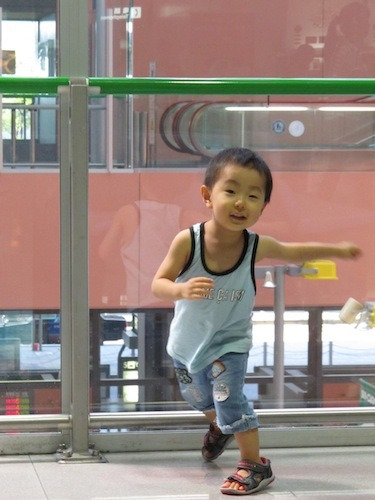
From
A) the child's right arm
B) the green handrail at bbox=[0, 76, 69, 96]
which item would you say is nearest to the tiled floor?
the child's right arm

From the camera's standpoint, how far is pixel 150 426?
321cm

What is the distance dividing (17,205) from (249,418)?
3.08 ft

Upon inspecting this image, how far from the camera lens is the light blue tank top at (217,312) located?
112 inches

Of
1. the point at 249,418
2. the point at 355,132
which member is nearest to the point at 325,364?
the point at 249,418

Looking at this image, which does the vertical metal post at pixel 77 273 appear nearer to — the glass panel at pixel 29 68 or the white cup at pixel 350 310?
the glass panel at pixel 29 68

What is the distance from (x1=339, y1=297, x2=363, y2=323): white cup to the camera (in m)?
3.25

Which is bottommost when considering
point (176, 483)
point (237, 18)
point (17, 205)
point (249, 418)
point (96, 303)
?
point (176, 483)

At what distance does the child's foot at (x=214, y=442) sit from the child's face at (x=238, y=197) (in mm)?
645

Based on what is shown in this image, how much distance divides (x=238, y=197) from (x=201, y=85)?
46cm

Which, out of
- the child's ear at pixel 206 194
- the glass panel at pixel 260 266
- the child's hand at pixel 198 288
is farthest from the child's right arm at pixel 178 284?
the glass panel at pixel 260 266

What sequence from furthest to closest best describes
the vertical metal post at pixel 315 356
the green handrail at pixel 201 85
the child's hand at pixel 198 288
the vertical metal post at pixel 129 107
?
the vertical metal post at pixel 315 356, the vertical metal post at pixel 129 107, the green handrail at pixel 201 85, the child's hand at pixel 198 288

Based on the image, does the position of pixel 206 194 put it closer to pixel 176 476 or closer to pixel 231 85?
pixel 231 85

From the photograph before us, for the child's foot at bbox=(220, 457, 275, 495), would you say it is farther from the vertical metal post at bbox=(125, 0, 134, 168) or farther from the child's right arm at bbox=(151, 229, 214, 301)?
the vertical metal post at bbox=(125, 0, 134, 168)

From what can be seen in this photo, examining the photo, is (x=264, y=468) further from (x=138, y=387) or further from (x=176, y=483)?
(x=138, y=387)
